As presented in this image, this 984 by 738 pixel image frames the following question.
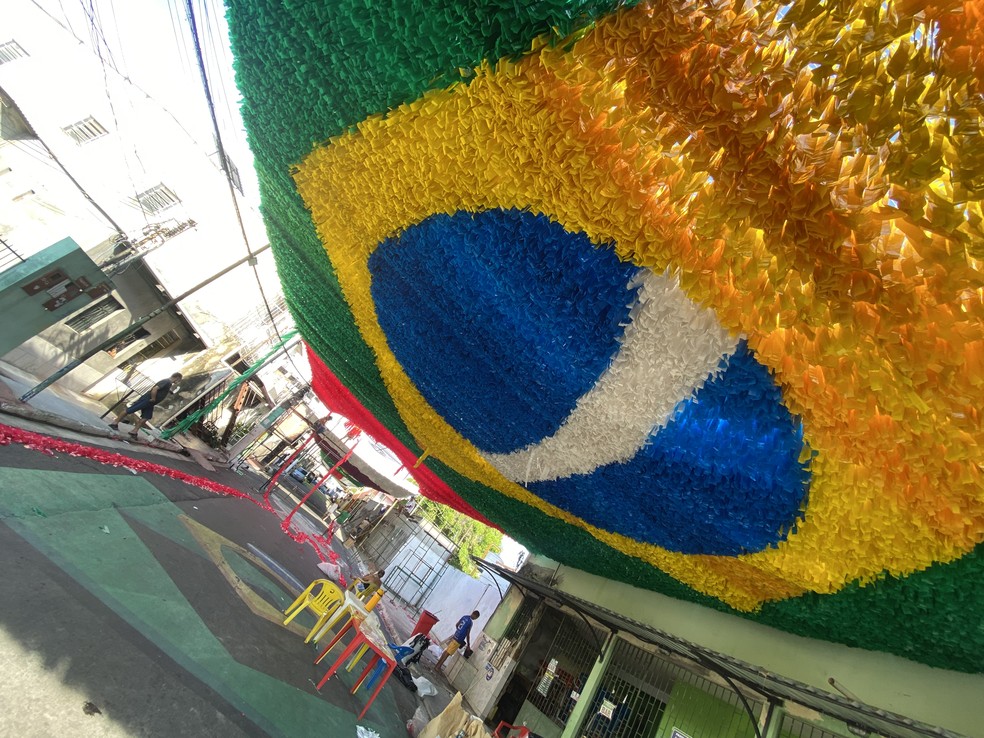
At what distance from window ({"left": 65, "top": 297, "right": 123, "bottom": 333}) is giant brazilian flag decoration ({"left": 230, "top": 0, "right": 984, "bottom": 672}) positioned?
25.6 ft

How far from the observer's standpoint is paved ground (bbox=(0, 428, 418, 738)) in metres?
1.94

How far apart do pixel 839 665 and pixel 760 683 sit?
47 centimetres

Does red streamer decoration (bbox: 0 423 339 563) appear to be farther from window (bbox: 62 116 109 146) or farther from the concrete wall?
window (bbox: 62 116 109 146)

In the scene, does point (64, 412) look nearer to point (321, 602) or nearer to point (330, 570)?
point (330, 570)

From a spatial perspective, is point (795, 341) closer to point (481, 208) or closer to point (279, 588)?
point (481, 208)

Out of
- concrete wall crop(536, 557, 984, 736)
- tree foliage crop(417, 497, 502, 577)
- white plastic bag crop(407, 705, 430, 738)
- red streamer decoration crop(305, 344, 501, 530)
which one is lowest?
white plastic bag crop(407, 705, 430, 738)

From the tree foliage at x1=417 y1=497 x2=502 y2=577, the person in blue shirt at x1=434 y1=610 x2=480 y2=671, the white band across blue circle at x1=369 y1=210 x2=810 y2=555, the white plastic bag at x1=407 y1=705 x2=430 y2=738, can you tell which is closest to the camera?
the white band across blue circle at x1=369 y1=210 x2=810 y2=555

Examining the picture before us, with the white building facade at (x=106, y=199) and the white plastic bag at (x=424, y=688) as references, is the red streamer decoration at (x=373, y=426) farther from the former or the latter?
the white building facade at (x=106, y=199)

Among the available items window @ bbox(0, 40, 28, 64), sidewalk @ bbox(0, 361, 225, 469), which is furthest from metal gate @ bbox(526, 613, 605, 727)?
window @ bbox(0, 40, 28, 64)

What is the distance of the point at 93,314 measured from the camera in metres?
7.69

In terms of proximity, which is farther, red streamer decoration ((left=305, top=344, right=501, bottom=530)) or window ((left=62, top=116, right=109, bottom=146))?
window ((left=62, top=116, right=109, bottom=146))

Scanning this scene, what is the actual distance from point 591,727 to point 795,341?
3.27 meters

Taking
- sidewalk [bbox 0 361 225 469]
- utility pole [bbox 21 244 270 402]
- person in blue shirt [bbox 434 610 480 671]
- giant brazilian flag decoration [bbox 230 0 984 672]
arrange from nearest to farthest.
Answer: giant brazilian flag decoration [bbox 230 0 984 672] < sidewalk [bbox 0 361 225 469] < person in blue shirt [bbox 434 610 480 671] < utility pole [bbox 21 244 270 402]

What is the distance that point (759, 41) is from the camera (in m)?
0.61
